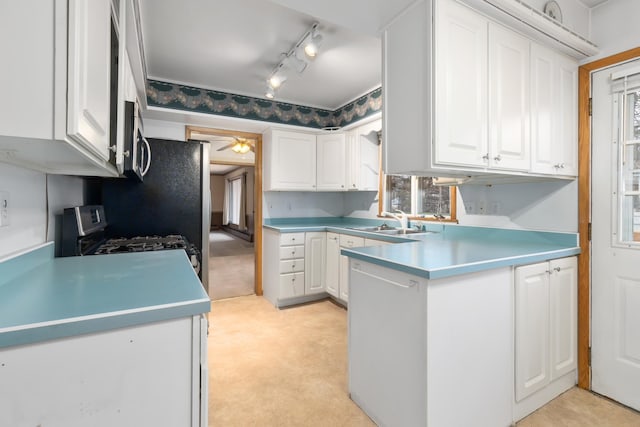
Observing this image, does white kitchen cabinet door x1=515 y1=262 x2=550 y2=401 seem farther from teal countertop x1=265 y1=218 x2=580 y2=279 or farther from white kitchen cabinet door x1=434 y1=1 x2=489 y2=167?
white kitchen cabinet door x1=434 y1=1 x2=489 y2=167

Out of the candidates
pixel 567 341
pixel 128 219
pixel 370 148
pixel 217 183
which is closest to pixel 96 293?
pixel 128 219

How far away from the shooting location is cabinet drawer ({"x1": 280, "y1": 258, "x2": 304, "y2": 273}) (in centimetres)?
349

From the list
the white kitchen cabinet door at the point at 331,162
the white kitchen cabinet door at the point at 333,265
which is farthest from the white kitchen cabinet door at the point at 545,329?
the white kitchen cabinet door at the point at 331,162

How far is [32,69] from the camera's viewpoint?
→ 658 mm

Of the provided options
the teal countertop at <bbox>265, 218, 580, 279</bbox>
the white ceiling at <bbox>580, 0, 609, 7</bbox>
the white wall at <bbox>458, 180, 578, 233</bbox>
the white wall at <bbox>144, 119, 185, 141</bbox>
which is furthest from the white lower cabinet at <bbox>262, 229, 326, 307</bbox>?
the white ceiling at <bbox>580, 0, 609, 7</bbox>

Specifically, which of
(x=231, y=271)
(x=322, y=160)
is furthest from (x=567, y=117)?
(x=231, y=271)

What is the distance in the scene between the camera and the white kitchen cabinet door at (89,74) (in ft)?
2.29

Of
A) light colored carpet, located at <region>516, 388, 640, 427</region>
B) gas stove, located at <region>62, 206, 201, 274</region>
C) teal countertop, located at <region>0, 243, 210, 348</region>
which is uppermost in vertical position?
gas stove, located at <region>62, 206, 201, 274</region>

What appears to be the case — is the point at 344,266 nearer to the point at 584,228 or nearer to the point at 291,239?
the point at 291,239

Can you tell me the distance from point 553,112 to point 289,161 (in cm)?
261

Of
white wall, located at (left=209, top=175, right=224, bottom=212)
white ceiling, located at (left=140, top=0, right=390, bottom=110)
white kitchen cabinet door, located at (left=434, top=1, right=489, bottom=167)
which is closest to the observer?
white kitchen cabinet door, located at (left=434, top=1, right=489, bottom=167)

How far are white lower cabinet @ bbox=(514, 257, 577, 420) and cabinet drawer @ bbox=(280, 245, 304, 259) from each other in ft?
7.60

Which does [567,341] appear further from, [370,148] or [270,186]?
[270,186]

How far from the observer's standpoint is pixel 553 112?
1974 millimetres
